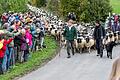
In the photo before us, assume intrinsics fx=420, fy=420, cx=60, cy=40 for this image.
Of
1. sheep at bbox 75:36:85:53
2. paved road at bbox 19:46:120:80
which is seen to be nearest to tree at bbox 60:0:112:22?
sheep at bbox 75:36:85:53

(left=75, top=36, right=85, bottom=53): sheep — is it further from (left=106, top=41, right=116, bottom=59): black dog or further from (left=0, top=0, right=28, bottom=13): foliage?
(left=0, top=0, right=28, bottom=13): foliage

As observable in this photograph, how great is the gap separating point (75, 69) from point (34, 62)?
1.90 meters

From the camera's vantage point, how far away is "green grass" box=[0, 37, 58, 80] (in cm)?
1482

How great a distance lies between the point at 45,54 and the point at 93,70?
3928 millimetres

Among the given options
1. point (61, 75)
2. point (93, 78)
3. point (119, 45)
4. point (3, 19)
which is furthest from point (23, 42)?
point (3, 19)

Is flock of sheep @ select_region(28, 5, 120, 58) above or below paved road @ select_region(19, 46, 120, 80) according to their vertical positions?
above

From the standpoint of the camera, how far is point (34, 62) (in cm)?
1733

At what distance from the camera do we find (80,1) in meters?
30.7

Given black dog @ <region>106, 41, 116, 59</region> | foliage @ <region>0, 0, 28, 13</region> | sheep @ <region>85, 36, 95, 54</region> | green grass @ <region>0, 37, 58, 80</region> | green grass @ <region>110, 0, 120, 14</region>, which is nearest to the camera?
green grass @ <region>0, 37, 58, 80</region>

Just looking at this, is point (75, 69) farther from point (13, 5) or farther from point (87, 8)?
point (13, 5)

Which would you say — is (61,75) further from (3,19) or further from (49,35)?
(3,19)

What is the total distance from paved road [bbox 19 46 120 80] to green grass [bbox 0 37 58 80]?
272 mm

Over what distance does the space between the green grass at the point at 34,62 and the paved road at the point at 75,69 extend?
27 cm

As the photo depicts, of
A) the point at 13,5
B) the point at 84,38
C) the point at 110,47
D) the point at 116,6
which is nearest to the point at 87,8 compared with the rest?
the point at 84,38
